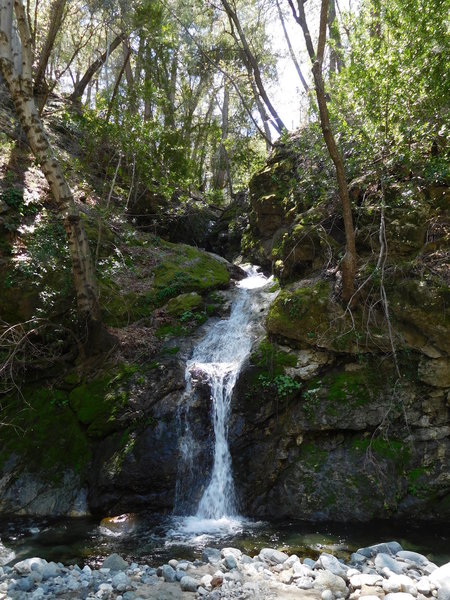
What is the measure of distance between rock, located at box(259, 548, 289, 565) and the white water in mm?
1129

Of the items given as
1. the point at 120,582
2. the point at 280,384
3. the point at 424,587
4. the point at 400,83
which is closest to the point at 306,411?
the point at 280,384

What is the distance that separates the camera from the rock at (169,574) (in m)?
4.27

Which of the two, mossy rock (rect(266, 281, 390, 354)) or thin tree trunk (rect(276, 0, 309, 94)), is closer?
mossy rock (rect(266, 281, 390, 354))

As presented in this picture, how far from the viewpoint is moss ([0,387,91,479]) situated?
23.1 ft

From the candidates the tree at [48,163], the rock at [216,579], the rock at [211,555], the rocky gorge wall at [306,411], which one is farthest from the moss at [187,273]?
the rock at [216,579]

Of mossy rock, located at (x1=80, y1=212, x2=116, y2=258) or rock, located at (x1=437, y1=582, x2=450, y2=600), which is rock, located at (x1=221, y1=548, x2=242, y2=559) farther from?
mossy rock, located at (x1=80, y1=212, x2=116, y2=258)

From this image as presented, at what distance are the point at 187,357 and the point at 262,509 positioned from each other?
3.18 meters

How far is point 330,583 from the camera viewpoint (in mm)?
4117

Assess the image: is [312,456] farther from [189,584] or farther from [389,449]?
[189,584]

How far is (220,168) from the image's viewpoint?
1984cm

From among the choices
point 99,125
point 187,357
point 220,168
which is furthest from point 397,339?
point 220,168

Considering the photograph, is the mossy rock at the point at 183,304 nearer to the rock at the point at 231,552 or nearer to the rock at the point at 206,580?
the rock at the point at 231,552

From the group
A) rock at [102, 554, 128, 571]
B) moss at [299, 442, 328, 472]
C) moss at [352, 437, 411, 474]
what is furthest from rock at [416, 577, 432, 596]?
rock at [102, 554, 128, 571]

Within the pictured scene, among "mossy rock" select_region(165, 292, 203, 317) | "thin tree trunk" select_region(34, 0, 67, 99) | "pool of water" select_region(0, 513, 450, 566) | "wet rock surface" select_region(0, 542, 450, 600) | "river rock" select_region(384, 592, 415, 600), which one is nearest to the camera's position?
"river rock" select_region(384, 592, 415, 600)
